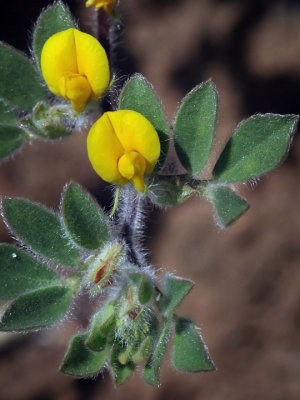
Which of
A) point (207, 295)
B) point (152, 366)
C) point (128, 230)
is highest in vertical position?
point (128, 230)

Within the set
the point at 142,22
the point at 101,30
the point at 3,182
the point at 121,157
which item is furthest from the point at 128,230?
the point at 142,22

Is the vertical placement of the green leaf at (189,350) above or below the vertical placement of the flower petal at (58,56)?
below

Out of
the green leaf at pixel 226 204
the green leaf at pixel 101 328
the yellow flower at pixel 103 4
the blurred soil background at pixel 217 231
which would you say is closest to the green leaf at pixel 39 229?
the green leaf at pixel 101 328

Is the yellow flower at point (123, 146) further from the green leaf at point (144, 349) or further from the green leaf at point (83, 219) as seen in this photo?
the green leaf at point (144, 349)

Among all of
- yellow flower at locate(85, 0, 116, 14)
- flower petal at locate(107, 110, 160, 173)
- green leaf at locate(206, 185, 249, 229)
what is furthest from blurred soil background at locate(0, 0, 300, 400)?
flower petal at locate(107, 110, 160, 173)

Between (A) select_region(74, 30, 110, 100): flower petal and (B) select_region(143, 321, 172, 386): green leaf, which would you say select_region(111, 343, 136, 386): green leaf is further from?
(A) select_region(74, 30, 110, 100): flower petal

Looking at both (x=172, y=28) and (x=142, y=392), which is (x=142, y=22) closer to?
(x=172, y=28)

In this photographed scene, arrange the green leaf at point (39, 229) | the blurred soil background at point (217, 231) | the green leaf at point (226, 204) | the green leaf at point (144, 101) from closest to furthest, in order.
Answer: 1. the green leaf at point (226, 204)
2. the green leaf at point (144, 101)
3. the green leaf at point (39, 229)
4. the blurred soil background at point (217, 231)
